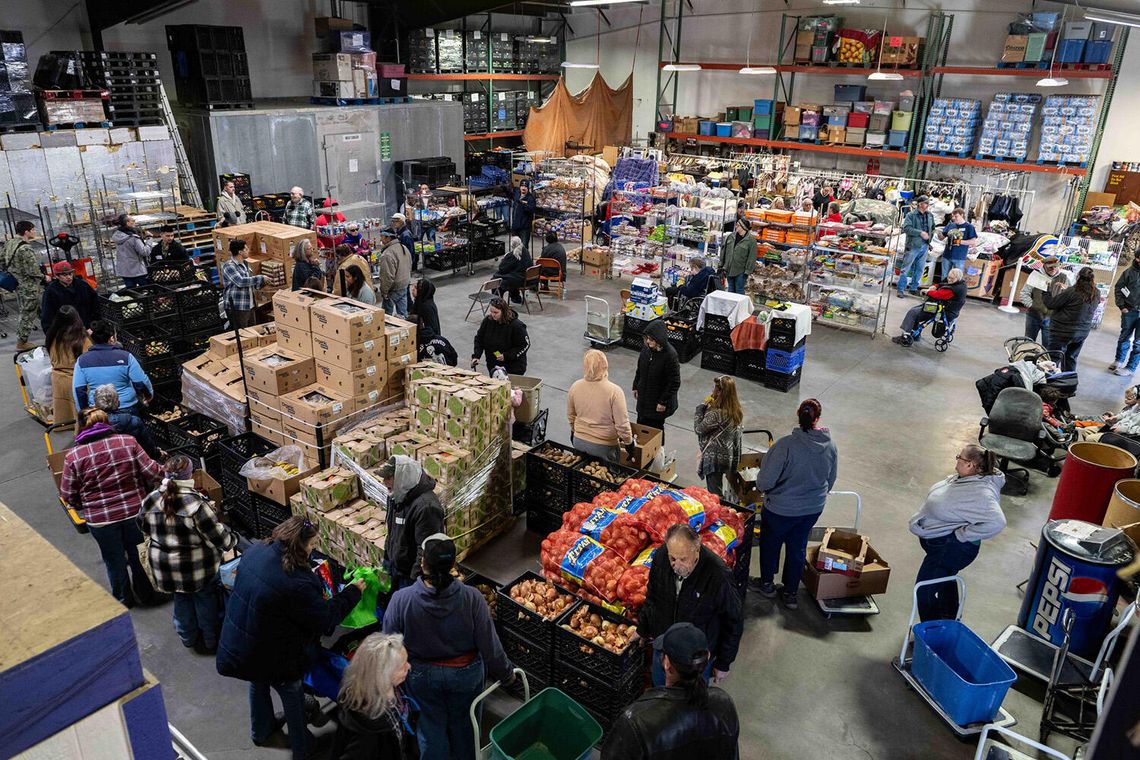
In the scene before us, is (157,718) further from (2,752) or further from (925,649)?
(925,649)

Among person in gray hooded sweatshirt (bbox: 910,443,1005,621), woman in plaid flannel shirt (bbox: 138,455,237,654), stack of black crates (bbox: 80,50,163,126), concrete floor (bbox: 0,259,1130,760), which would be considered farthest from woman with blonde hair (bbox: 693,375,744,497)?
stack of black crates (bbox: 80,50,163,126)

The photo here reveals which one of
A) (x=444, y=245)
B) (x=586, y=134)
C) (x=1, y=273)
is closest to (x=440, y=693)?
(x=1, y=273)

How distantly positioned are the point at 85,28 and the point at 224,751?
13.5 m

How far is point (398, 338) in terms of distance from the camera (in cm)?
659

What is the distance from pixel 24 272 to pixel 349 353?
641cm

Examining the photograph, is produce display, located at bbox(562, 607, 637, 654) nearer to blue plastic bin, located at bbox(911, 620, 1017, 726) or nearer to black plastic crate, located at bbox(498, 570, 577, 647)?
black plastic crate, located at bbox(498, 570, 577, 647)

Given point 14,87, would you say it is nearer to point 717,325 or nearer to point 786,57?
point 717,325

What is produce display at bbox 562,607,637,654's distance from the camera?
→ 4.52 metres

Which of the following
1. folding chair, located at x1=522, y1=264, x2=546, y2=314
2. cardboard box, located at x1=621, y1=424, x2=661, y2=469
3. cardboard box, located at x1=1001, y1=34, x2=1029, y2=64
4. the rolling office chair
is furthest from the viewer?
cardboard box, located at x1=1001, y1=34, x2=1029, y2=64

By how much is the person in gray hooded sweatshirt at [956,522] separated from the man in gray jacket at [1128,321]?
689 cm

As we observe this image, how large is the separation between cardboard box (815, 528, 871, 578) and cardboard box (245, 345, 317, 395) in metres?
4.52

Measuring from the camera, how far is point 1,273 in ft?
33.0

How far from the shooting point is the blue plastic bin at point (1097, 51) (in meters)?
Result: 14.1

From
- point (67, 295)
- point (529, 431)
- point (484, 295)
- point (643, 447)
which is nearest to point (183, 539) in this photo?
point (529, 431)
